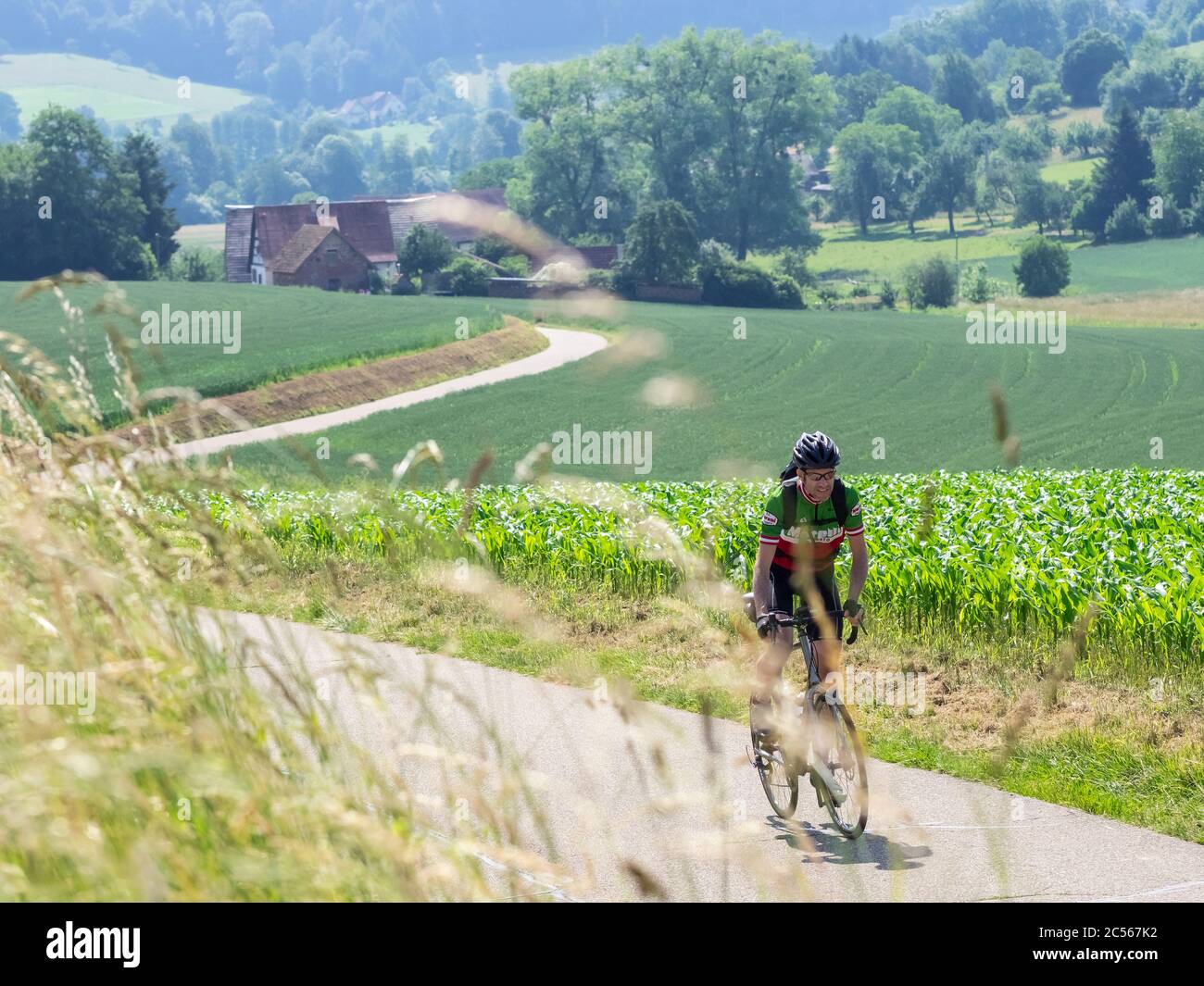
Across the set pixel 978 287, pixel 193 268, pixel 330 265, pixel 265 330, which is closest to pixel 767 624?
pixel 265 330

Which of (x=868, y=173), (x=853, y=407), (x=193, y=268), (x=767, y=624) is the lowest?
(x=853, y=407)

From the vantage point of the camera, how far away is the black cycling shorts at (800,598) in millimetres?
7266

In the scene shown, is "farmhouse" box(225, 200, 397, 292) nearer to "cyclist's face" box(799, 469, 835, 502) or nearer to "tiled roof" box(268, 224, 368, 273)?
"tiled roof" box(268, 224, 368, 273)

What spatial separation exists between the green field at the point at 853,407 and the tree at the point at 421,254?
28232 millimetres

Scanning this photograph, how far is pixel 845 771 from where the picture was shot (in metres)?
7.38

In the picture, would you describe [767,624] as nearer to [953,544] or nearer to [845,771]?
[845,771]

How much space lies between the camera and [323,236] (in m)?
101

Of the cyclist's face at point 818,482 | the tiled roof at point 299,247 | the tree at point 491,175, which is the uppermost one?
the tree at point 491,175

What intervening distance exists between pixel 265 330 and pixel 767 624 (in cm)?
6019

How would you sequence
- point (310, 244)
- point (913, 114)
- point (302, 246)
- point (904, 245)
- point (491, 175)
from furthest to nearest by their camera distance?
point (913, 114), point (491, 175), point (904, 245), point (302, 246), point (310, 244)

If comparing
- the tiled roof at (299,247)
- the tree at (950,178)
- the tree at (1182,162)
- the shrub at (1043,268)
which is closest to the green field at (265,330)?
the tiled roof at (299,247)

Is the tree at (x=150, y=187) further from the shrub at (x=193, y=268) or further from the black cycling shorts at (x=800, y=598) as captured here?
the black cycling shorts at (x=800, y=598)
